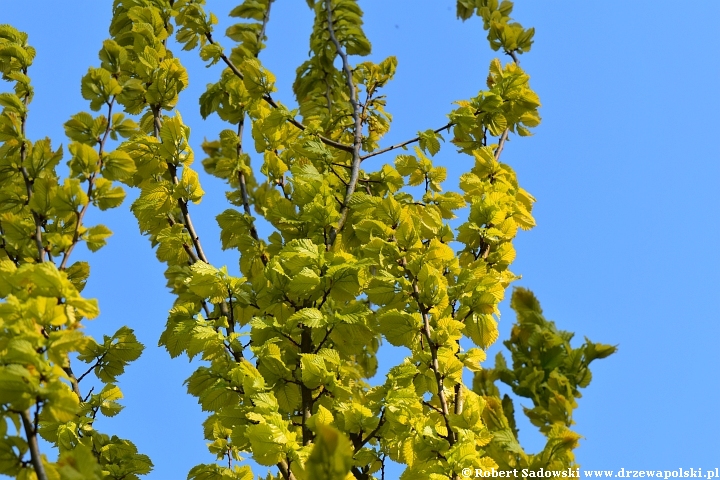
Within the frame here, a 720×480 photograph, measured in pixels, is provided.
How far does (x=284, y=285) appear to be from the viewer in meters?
2.51

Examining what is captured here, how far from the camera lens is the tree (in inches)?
68.1

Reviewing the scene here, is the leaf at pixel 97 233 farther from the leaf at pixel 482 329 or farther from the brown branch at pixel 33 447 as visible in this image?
the leaf at pixel 482 329

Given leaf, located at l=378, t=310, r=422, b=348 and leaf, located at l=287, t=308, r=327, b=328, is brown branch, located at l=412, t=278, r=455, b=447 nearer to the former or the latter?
leaf, located at l=378, t=310, r=422, b=348

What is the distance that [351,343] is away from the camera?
2570 mm

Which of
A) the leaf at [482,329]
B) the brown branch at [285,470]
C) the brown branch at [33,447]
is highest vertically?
the leaf at [482,329]

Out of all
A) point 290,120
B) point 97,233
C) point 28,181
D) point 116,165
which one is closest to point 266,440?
point 97,233

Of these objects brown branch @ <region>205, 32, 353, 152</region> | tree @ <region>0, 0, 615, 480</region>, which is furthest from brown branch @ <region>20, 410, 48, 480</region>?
brown branch @ <region>205, 32, 353, 152</region>

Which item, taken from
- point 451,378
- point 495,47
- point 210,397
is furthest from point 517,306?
point 495,47

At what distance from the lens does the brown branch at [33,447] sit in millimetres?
1457

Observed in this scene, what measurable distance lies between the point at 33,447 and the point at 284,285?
1.14 m

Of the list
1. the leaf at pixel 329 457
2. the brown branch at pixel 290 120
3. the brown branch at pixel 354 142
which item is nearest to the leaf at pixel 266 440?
the leaf at pixel 329 457

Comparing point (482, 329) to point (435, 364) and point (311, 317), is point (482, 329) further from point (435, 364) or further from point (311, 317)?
point (311, 317)

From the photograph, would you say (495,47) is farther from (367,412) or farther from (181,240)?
(367,412)

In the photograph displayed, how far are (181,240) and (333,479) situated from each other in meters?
1.86
